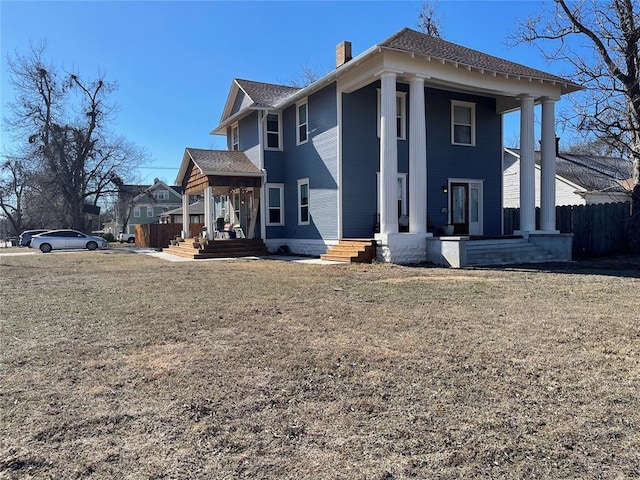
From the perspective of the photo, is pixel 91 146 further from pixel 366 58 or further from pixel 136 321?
pixel 136 321

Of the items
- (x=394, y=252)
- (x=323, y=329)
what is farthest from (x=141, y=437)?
(x=394, y=252)

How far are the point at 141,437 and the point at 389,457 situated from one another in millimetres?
1474

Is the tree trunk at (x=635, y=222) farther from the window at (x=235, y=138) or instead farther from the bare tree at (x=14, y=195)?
the bare tree at (x=14, y=195)

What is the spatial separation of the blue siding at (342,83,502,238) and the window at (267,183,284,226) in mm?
4158

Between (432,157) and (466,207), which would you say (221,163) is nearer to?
(432,157)

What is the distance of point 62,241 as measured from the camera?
84.4 ft

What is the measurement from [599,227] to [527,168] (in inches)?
169

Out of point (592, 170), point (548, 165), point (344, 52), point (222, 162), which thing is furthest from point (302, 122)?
→ point (592, 170)

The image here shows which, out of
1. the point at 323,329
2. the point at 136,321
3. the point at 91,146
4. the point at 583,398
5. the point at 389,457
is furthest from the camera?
the point at 91,146

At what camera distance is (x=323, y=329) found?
5262 mm

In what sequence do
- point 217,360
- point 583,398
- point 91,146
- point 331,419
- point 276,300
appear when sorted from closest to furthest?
1. point 331,419
2. point 583,398
3. point 217,360
4. point 276,300
5. point 91,146

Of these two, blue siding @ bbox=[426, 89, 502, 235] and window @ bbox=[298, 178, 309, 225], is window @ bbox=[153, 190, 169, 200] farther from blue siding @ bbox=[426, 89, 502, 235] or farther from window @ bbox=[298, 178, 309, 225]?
blue siding @ bbox=[426, 89, 502, 235]

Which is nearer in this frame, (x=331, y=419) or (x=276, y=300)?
(x=331, y=419)

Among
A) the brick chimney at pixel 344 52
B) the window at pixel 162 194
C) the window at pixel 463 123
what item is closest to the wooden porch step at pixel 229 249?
the brick chimney at pixel 344 52
